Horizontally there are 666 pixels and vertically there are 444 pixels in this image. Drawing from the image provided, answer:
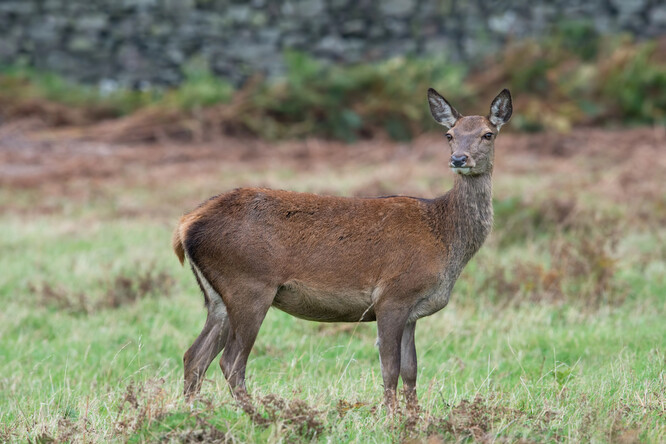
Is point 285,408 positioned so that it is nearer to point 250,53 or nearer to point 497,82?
point 497,82

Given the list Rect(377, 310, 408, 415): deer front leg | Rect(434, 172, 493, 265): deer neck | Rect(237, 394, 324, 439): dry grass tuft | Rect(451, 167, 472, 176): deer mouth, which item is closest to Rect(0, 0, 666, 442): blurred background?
Rect(237, 394, 324, 439): dry grass tuft

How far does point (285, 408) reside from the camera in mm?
4516

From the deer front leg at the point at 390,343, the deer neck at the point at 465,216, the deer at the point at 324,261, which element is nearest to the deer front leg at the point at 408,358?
the deer at the point at 324,261

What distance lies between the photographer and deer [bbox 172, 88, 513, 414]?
17.2ft

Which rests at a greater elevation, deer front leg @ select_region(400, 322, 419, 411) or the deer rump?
the deer rump

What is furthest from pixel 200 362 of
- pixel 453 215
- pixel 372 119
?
pixel 372 119

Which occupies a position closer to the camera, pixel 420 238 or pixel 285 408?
pixel 285 408

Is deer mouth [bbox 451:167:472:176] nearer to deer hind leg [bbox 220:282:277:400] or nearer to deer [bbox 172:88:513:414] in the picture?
deer [bbox 172:88:513:414]

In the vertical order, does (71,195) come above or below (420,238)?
below

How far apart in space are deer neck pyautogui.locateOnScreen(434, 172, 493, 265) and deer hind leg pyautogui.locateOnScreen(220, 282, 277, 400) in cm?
110

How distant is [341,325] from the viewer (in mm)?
7574

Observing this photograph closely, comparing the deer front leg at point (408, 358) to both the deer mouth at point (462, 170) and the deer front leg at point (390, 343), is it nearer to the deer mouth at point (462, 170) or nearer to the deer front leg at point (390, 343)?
the deer front leg at point (390, 343)

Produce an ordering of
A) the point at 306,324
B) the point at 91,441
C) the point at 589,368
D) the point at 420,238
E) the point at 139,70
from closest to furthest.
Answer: the point at 91,441 → the point at 420,238 → the point at 589,368 → the point at 306,324 → the point at 139,70

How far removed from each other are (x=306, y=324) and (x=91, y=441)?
11.1 feet
